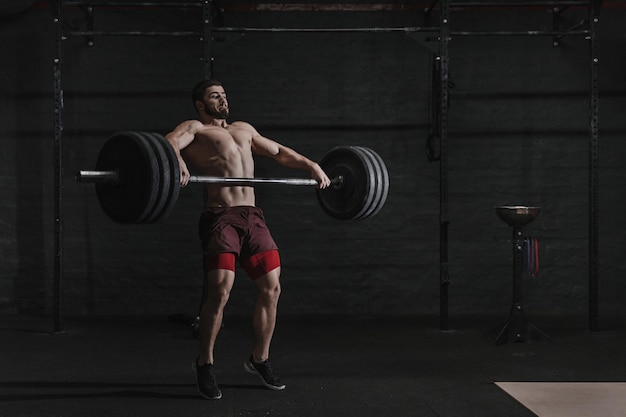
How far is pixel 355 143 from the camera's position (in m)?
5.75

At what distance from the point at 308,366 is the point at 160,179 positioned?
1605mm

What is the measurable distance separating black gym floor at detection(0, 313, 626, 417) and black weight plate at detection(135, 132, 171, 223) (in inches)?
34.6

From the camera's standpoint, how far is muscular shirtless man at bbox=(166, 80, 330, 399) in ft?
11.0

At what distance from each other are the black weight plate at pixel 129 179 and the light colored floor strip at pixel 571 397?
1868mm

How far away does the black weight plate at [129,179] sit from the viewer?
112 inches

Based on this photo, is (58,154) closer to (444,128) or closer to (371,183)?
(371,183)

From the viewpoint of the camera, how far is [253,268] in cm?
346

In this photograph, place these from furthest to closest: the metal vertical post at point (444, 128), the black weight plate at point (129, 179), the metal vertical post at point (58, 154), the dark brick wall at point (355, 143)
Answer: the dark brick wall at point (355, 143) → the metal vertical post at point (444, 128) → the metal vertical post at point (58, 154) → the black weight plate at point (129, 179)

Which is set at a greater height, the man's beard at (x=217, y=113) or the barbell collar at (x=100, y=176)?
the man's beard at (x=217, y=113)

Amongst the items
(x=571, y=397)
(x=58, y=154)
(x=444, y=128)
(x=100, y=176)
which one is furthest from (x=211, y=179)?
(x=444, y=128)

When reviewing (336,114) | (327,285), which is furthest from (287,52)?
(327,285)

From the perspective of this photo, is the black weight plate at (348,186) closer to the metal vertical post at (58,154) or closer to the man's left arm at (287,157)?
the man's left arm at (287,157)

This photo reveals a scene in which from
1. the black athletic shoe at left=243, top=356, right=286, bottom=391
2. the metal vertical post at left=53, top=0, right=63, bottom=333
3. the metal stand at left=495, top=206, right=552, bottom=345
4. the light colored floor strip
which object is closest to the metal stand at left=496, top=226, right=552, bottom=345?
the metal stand at left=495, top=206, right=552, bottom=345

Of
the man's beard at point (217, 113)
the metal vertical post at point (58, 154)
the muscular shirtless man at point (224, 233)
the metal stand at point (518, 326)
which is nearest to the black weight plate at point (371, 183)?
the muscular shirtless man at point (224, 233)
